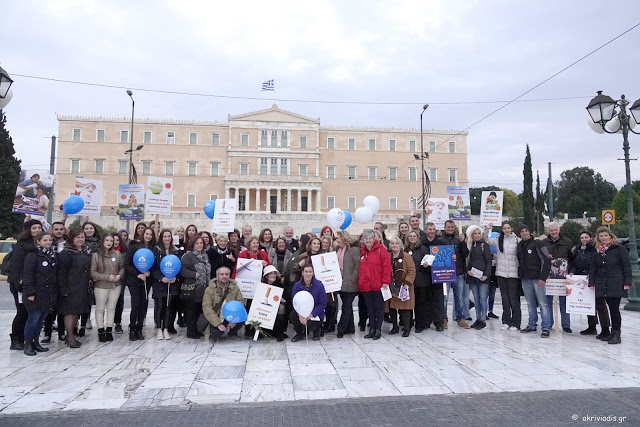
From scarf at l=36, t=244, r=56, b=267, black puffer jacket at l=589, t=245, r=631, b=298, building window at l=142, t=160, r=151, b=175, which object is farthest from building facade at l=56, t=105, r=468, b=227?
black puffer jacket at l=589, t=245, r=631, b=298

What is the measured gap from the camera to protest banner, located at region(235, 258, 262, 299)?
738cm

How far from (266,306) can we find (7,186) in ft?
115

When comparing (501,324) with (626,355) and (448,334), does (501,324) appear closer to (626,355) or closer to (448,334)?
(448,334)

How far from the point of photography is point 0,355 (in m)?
6.15

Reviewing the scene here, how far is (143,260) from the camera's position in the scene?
6977mm

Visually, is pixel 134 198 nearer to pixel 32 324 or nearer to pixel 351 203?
pixel 32 324

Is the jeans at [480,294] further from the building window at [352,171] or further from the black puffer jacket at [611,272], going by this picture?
the building window at [352,171]

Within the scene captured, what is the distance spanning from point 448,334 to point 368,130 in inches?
2228

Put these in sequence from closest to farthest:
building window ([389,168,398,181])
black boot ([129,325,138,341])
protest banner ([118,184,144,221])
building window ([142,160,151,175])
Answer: black boot ([129,325,138,341]) → protest banner ([118,184,144,221]) → building window ([142,160,151,175]) → building window ([389,168,398,181])

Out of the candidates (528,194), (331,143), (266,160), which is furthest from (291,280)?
(331,143)

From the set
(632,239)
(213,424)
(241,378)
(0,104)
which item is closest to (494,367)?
(241,378)

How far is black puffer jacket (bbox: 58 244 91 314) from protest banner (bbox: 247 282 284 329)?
8.26 ft

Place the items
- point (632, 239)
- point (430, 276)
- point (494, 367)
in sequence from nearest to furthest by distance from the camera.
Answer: point (494, 367), point (430, 276), point (632, 239)

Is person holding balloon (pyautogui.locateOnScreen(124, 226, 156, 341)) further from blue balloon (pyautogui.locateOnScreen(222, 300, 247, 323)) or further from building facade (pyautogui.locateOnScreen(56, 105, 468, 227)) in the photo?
building facade (pyautogui.locateOnScreen(56, 105, 468, 227))
